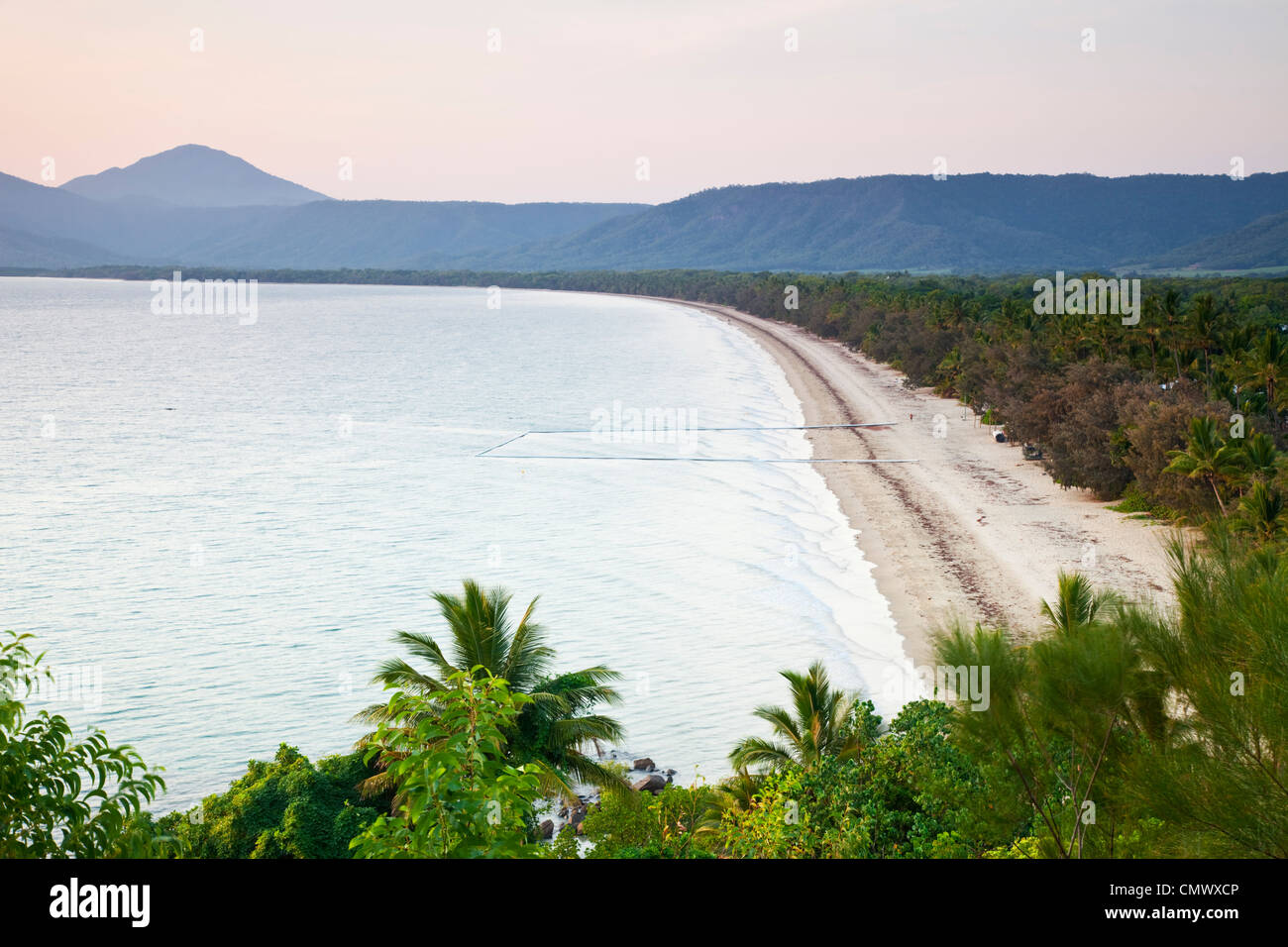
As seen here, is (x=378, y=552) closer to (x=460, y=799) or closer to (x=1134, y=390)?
(x=1134, y=390)

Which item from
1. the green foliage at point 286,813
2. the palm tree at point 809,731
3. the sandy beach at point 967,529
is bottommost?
the green foliage at point 286,813

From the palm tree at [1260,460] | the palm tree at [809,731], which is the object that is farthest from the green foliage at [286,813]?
the palm tree at [1260,460]

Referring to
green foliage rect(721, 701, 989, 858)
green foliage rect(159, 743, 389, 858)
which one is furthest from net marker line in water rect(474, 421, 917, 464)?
green foliage rect(721, 701, 989, 858)

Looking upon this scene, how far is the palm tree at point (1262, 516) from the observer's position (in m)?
24.6

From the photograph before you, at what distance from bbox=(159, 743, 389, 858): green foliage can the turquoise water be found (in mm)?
4224

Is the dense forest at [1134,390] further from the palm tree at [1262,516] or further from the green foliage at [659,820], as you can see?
the green foliage at [659,820]

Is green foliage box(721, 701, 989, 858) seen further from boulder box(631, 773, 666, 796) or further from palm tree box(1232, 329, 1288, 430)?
palm tree box(1232, 329, 1288, 430)

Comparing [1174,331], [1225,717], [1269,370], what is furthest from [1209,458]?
[1225,717]

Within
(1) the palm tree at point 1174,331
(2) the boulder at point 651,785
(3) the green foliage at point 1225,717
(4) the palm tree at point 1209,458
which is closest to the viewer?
(3) the green foliage at point 1225,717

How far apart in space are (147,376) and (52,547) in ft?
196

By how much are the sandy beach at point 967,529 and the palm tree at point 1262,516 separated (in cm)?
209

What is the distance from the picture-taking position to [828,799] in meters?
12.5
